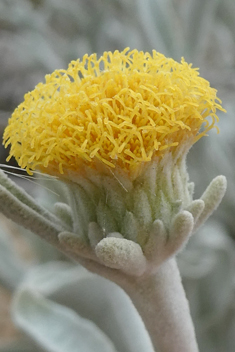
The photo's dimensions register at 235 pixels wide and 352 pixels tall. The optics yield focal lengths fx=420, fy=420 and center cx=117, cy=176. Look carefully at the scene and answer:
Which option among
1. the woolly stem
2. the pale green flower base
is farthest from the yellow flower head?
the woolly stem

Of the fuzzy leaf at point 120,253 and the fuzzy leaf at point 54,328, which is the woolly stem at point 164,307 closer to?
the fuzzy leaf at point 120,253

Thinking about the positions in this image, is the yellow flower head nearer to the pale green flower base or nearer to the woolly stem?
the pale green flower base

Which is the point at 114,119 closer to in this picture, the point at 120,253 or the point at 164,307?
the point at 120,253

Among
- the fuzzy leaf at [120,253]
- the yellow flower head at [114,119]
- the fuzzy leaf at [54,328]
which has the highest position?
the yellow flower head at [114,119]

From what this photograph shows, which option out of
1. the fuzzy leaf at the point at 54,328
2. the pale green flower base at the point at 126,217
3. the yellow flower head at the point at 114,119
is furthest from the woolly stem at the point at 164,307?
the fuzzy leaf at the point at 54,328

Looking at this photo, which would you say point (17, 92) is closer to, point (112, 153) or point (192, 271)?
point (192, 271)

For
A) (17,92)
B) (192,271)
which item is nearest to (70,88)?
(192,271)
